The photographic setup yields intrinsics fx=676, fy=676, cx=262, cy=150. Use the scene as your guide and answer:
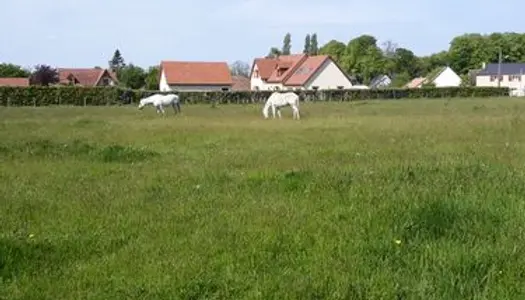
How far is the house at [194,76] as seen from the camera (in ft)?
360

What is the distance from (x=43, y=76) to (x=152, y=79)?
21581 millimetres

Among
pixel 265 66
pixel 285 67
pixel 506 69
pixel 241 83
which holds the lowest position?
pixel 241 83

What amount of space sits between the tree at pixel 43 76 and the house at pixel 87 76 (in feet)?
47.1

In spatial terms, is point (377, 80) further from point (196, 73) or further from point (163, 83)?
point (163, 83)

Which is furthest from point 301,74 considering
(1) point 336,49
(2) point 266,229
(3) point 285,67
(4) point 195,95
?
(2) point 266,229

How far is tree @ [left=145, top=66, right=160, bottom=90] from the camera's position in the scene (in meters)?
118

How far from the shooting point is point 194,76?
111 m

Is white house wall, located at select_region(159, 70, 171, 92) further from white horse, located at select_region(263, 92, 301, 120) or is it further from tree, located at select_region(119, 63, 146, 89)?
white horse, located at select_region(263, 92, 301, 120)

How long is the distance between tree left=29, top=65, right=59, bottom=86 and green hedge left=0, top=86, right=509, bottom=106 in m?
36.6

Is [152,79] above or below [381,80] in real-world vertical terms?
below

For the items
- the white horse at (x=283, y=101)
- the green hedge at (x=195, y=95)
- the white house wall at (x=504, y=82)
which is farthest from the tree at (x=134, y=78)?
the white horse at (x=283, y=101)

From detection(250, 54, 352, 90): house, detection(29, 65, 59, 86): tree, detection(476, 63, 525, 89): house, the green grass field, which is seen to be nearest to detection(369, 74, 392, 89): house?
detection(476, 63, 525, 89): house

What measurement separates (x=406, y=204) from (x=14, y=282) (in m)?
4.68

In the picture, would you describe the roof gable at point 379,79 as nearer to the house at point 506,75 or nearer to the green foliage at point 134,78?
the house at point 506,75
